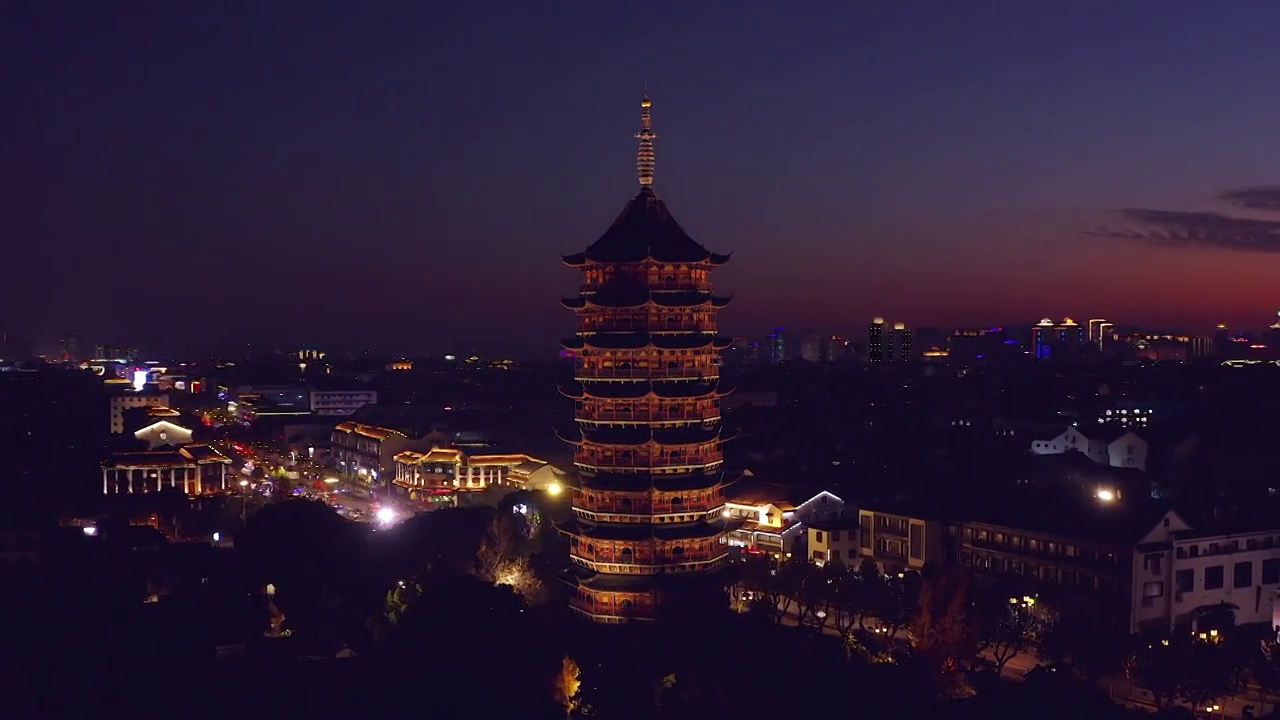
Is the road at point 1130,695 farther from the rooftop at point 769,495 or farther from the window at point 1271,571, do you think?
the rooftop at point 769,495

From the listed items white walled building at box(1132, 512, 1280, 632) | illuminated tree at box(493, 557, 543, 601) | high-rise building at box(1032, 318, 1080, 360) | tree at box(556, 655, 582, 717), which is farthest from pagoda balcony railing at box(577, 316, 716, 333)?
high-rise building at box(1032, 318, 1080, 360)

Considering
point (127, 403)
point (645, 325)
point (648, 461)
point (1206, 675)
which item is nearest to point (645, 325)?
point (645, 325)

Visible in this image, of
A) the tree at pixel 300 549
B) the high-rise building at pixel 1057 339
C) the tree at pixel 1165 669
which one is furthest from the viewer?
the high-rise building at pixel 1057 339

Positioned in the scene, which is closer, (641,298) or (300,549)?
(641,298)

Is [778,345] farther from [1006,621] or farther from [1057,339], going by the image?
[1006,621]

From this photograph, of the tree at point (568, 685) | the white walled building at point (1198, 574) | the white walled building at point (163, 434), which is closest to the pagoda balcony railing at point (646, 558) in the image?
the tree at point (568, 685)

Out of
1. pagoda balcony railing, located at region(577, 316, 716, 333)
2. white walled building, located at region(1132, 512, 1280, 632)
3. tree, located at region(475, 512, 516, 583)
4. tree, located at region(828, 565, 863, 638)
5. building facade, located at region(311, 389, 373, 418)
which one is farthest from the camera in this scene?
building facade, located at region(311, 389, 373, 418)

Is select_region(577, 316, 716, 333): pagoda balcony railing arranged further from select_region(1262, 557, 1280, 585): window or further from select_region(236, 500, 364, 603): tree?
select_region(1262, 557, 1280, 585): window
